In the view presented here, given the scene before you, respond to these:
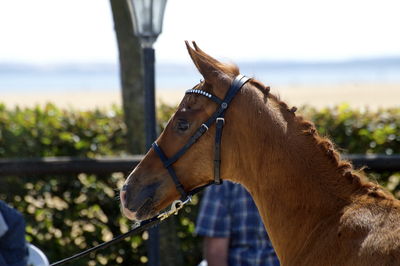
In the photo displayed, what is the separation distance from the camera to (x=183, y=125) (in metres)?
3.23

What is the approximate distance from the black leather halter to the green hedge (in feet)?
9.35

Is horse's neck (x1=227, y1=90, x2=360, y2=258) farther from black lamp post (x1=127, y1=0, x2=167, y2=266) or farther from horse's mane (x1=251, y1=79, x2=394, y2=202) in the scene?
black lamp post (x1=127, y1=0, x2=167, y2=266)

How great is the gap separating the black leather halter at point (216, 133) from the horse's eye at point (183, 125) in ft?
0.18

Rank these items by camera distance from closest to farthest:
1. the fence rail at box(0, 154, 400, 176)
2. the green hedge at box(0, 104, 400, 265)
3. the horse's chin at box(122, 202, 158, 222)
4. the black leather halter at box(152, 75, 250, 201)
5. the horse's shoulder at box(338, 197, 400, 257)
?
1. the horse's shoulder at box(338, 197, 400, 257)
2. the black leather halter at box(152, 75, 250, 201)
3. the horse's chin at box(122, 202, 158, 222)
4. the fence rail at box(0, 154, 400, 176)
5. the green hedge at box(0, 104, 400, 265)

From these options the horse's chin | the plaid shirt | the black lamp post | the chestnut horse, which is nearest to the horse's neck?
the chestnut horse

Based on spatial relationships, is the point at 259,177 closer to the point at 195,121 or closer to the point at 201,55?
the point at 195,121

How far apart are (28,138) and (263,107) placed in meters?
3.70

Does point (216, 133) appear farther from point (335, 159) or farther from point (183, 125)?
point (335, 159)

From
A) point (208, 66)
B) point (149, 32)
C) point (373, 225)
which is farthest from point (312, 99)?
point (373, 225)

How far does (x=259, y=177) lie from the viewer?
3205 millimetres

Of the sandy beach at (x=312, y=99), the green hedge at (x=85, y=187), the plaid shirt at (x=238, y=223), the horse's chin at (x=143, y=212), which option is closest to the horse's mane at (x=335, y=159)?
the horse's chin at (x=143, y=212)

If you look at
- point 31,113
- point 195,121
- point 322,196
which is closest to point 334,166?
point 322,196

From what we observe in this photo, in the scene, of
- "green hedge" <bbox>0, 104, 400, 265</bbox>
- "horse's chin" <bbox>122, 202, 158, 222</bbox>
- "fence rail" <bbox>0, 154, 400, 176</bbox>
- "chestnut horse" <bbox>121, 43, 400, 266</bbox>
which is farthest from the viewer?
"green hedge" <bbox>0, 104, 400, 265</bbox>

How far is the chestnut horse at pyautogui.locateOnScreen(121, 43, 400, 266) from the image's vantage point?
3.02 meters
